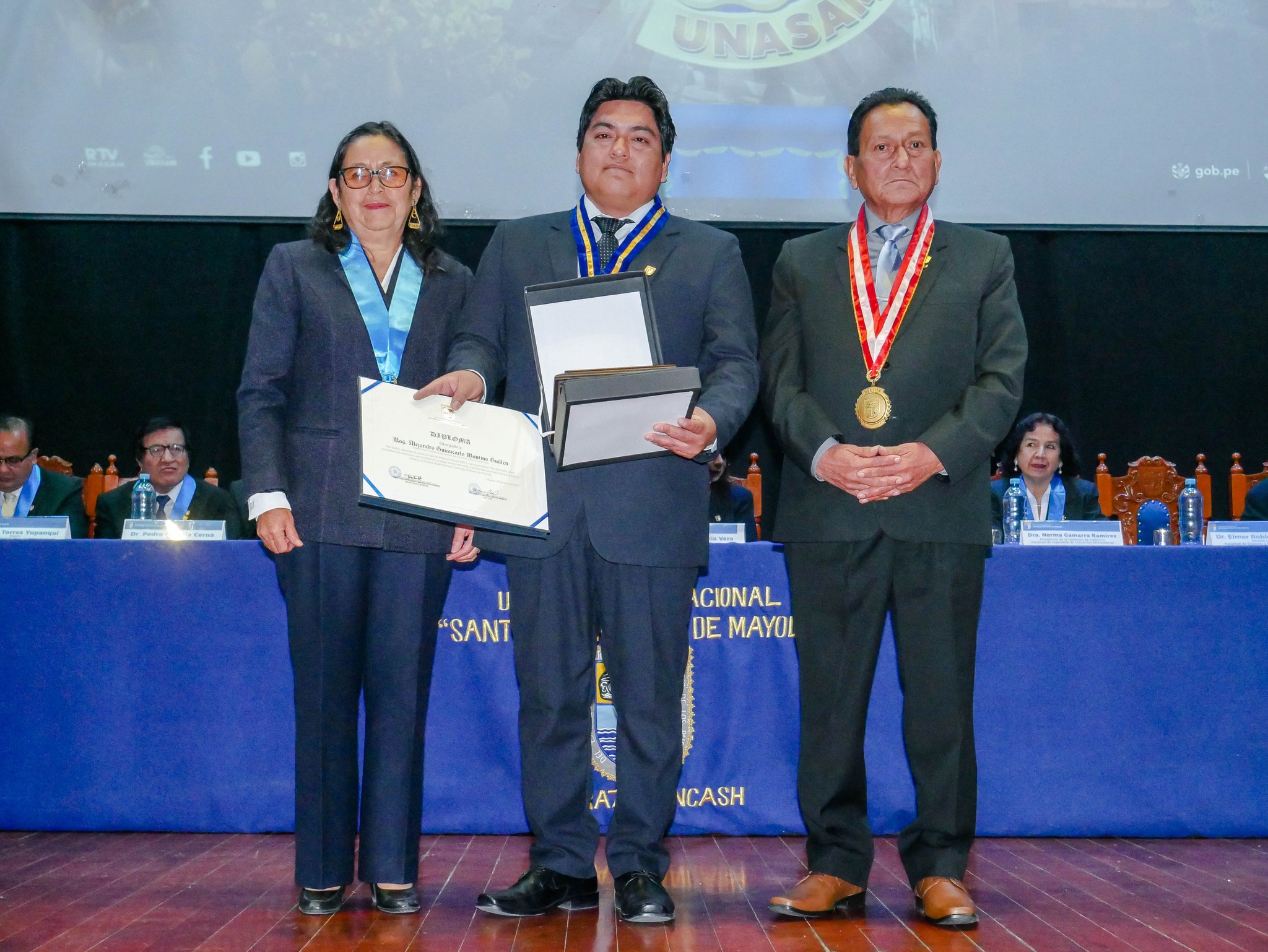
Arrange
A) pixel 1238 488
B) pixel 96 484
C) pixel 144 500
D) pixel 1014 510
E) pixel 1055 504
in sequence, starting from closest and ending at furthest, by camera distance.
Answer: pixel 1014 510
pixel 144 500
pixel 1055 504
pixel 1238 488
pixel 96 484

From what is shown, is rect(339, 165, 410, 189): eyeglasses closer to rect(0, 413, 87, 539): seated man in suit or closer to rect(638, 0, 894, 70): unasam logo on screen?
rect(0, 413, 87, 539): seated man in suit

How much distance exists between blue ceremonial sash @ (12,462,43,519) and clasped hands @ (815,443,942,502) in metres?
3.49

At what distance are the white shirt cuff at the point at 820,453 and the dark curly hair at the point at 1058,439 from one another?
2.22 meters

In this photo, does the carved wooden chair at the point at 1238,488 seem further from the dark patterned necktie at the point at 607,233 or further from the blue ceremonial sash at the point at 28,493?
the blue ceremonial sash at the point at 28,493

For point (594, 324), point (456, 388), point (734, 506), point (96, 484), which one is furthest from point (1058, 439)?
point (96, 484)

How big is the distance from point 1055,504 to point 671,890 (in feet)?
7.72

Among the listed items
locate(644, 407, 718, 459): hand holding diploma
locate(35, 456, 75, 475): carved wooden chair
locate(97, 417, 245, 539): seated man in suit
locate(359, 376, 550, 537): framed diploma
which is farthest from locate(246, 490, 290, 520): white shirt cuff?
locate(35, 456, 75, 475): carved wooden chair

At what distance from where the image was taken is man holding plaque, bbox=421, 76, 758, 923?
217 centimetres

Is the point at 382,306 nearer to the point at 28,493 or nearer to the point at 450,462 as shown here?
the point at 450,462

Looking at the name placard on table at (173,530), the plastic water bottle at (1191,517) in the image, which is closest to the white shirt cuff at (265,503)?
the name placard on table at (173,530)

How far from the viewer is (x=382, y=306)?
2.28 metres

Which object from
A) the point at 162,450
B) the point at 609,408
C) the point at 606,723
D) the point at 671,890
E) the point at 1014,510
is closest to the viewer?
the point at 609,408

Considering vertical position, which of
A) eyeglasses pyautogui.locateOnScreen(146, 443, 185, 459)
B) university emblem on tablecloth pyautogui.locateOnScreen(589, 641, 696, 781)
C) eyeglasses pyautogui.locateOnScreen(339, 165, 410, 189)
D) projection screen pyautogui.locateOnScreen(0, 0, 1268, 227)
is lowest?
university emblem on tablecloth pyautogui.locateOnScreen(589, 641, 696, 781)

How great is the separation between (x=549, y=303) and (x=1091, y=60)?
398 centimetres
